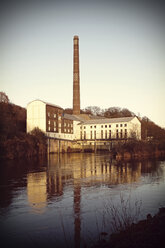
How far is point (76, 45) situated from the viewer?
66.9m

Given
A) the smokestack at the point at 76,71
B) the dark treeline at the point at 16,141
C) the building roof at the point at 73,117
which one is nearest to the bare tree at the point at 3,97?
the dark treeline at the point at 16,141

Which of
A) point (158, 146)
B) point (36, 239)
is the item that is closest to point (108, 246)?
point (36, 239)

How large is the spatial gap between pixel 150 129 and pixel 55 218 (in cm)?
7392

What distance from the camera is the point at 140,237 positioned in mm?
6055

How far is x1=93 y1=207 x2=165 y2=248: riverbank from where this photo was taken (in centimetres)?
565

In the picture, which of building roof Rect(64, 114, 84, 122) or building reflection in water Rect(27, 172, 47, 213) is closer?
building reflection in water Rect(27, 172, 47, 213)

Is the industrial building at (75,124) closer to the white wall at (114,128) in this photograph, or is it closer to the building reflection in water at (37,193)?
the white wall at (114,128)

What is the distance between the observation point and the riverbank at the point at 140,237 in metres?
5.65

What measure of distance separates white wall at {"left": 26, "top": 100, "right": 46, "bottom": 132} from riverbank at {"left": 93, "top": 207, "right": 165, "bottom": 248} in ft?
155

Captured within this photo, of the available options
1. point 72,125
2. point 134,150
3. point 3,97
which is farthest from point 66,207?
point 72,125

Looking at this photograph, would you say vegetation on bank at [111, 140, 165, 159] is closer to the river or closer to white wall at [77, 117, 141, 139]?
white wall at [77, 117, 141, 139]

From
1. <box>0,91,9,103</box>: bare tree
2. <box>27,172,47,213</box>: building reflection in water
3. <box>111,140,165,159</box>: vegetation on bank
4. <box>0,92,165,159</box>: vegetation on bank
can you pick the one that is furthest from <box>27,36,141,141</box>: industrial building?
<box>27,172,47,213</box>: building reflection in water

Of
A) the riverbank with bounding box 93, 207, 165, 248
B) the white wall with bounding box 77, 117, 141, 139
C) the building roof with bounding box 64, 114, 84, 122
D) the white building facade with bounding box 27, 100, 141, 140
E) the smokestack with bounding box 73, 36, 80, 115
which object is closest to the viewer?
the riverbank with bounding box 93, 207, 165, 248

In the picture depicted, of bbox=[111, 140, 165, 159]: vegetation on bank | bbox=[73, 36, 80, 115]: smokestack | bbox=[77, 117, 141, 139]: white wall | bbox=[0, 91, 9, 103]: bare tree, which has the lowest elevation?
bbox=[111, 140, 165, 159]: vegetation on bank
